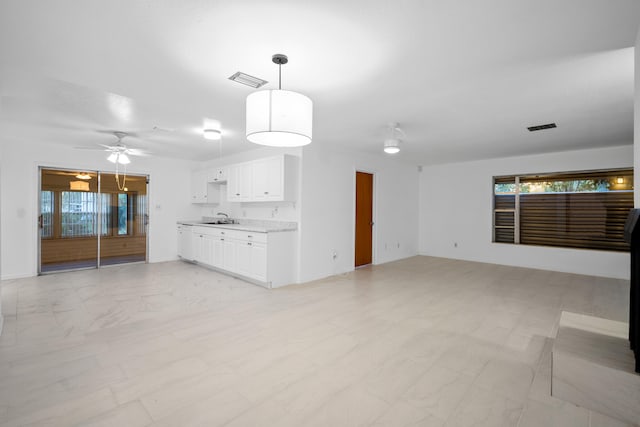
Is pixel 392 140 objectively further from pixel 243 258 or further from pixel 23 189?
pixel 23 189

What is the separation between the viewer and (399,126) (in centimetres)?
432

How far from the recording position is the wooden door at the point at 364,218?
6371mm

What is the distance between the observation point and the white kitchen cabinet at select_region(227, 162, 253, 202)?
18.7ft

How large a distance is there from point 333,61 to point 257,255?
3286 mm

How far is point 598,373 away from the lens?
1851 mm

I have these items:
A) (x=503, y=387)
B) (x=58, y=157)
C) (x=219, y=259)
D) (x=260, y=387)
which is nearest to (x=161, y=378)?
(x=260, y=387)

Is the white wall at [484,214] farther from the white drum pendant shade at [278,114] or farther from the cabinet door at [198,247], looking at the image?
the white drum pendant shade at [278,114]

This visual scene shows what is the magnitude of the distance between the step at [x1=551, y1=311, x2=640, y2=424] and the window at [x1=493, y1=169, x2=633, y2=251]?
4.53m

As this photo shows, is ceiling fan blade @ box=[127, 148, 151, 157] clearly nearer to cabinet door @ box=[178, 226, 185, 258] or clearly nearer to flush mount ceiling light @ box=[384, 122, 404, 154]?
cabinet door @ box=[178, 226, 185, 258]

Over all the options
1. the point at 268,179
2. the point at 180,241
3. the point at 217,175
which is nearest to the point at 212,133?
the point at 268,179

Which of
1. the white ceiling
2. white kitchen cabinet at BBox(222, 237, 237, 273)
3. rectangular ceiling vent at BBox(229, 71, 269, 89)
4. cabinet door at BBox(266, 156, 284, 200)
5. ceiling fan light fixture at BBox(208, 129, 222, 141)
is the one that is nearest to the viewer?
the white ceiling

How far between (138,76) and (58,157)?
4517 millimetres

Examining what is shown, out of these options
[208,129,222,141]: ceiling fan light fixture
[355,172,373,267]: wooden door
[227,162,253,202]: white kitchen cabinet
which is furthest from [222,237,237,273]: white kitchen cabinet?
[355,172,373,267]: wooden door

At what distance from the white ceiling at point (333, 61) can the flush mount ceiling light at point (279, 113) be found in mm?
347
